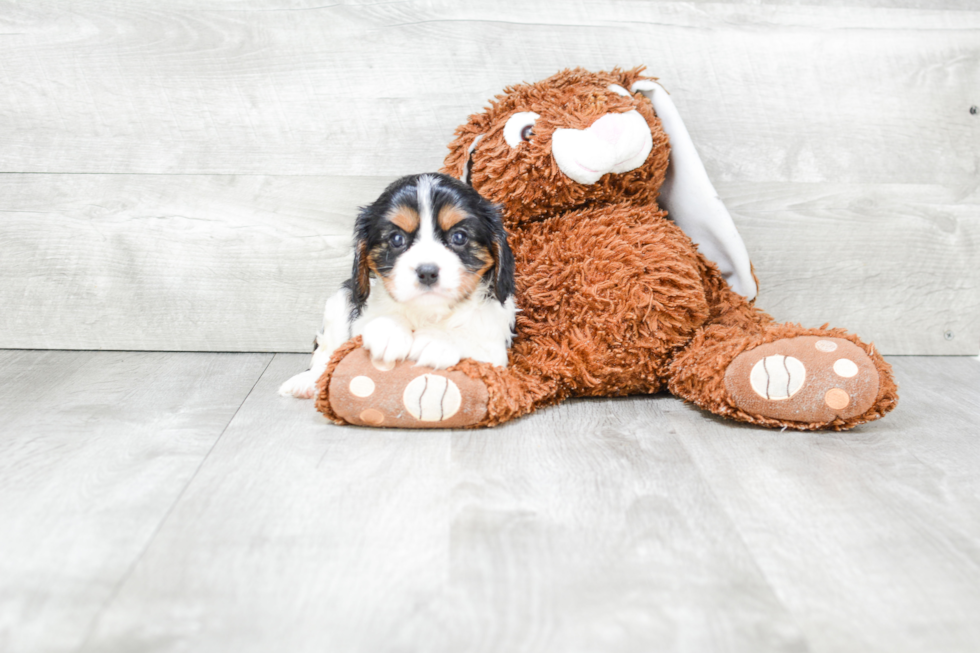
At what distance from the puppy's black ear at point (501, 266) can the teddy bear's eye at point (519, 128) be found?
0.28 m

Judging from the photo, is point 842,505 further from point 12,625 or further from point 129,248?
point 129,248

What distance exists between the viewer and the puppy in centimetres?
169

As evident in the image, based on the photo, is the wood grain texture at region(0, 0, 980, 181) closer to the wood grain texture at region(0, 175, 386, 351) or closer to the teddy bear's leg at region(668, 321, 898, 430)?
the wood grain texture at region(0, 175, 386, 351)

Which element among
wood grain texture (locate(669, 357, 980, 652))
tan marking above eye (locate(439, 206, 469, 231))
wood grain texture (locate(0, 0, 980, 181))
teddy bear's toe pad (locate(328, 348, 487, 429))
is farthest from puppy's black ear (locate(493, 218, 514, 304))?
wood grain texture (locate(0, 0, 980, 181))

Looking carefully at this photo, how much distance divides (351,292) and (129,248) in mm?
915

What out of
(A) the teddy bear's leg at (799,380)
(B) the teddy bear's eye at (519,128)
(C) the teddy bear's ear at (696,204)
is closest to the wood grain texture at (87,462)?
(B) the teddy bear's eye at (519,128)

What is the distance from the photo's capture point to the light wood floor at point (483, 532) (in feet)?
3.38

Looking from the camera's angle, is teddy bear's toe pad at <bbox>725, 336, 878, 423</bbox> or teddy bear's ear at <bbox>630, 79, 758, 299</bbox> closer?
teddy bear's toe pad at <bbox>725, 336, 878, 423</bbox>

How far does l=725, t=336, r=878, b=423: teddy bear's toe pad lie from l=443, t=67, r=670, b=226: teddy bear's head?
559 millimetres

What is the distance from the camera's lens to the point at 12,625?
1022 millimetres

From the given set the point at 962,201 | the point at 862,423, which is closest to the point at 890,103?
the point at 962,201

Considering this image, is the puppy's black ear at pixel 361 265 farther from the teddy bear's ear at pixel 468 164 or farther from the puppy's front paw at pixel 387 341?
the teddy bear's ear at pixel 468 164

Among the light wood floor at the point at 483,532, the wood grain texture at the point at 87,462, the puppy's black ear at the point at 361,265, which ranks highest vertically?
the puppy's black ear at the point at 361,265

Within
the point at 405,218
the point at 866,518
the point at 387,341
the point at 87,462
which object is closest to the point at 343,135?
the point at 405,218
